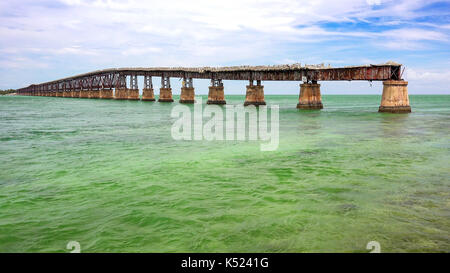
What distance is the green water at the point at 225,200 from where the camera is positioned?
25.1 ft

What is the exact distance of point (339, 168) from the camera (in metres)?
14.8

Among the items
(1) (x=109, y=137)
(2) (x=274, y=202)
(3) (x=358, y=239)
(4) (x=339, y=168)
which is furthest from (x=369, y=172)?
(1) (x=109, y=137)

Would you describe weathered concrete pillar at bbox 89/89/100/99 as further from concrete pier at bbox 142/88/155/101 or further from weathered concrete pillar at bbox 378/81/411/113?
weathered concrete pillar at bbox 378/81/411/113

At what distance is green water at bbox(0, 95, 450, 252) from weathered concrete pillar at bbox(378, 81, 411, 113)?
32.6 m

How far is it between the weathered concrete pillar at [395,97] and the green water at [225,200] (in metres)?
32.6

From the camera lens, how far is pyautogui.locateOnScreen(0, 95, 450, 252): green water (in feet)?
25.1

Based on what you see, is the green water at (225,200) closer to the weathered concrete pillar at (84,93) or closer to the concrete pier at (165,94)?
the concrete pier at (165,94)

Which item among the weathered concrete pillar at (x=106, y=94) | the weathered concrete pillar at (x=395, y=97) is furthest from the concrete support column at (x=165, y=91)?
the weathered concrete pillar at (x=395, y=97)

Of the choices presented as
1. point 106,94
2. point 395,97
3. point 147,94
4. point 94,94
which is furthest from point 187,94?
point 94,94

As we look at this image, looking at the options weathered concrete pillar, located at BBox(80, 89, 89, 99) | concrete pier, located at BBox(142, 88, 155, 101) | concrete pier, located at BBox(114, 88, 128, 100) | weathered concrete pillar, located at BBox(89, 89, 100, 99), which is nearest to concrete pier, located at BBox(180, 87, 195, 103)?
concrete pier, located at BBox(142, 88, 155, 101)

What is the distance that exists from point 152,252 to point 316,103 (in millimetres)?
61448
